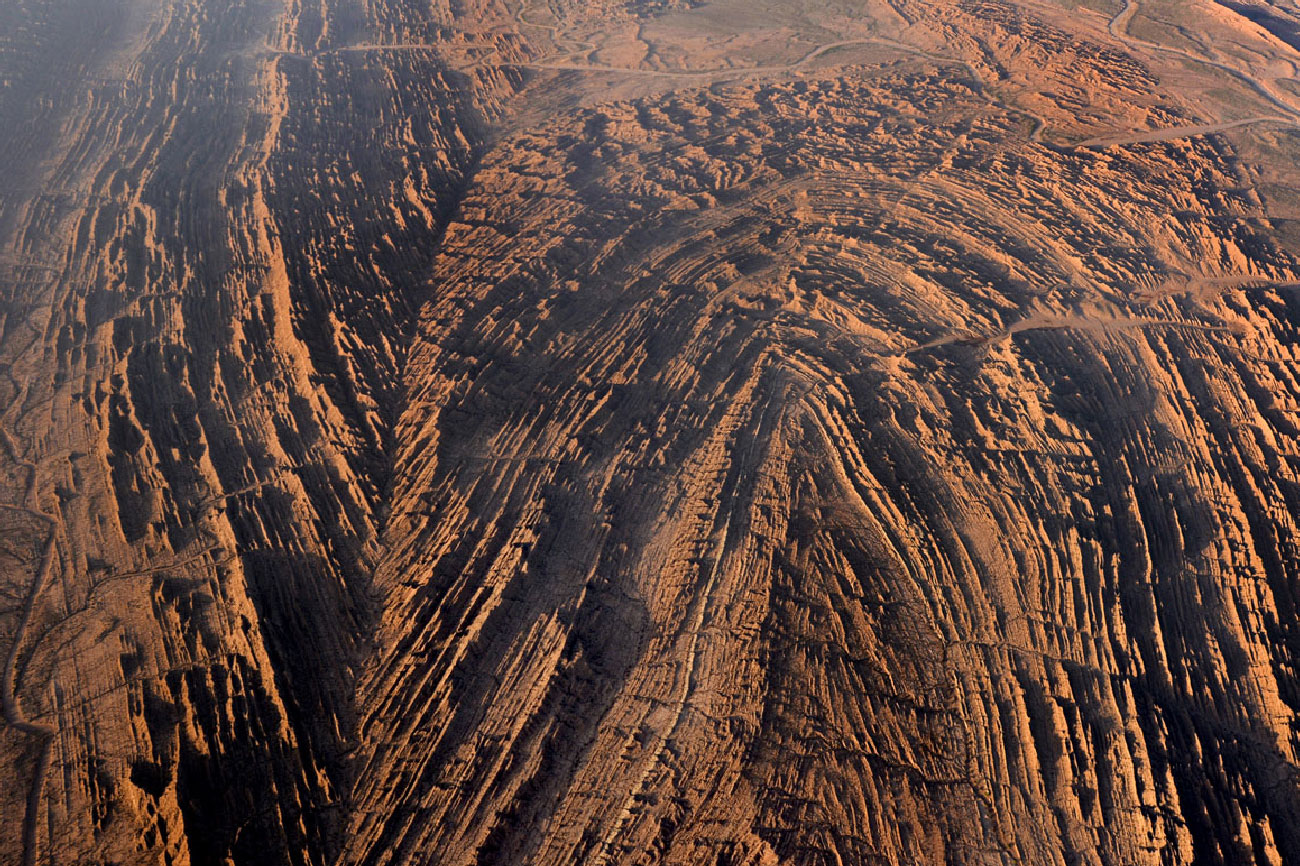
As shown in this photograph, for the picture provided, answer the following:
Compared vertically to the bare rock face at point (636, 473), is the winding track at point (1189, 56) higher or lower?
higher

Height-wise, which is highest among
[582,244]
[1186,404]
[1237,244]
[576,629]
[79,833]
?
[1237,244]

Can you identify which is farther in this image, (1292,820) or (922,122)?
(922,122)

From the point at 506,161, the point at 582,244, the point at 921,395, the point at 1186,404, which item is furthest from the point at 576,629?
the point at 506,161

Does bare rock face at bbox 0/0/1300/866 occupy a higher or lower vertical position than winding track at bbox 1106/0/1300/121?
lower

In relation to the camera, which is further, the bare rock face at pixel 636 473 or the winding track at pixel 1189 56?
the winding track at pixel 1189 56

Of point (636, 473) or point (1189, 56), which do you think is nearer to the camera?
point (636, 473)

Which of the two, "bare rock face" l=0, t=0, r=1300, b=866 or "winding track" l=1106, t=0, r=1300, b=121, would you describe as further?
"winding track" l=1106, t=0, r=1300, b=121

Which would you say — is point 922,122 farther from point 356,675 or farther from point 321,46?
point 356,675

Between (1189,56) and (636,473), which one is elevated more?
(1189,56)
